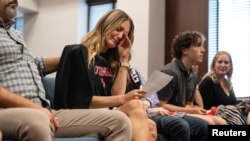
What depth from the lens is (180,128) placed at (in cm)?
273

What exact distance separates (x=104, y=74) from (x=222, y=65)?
5.64 feet

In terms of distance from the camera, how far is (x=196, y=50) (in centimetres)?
327

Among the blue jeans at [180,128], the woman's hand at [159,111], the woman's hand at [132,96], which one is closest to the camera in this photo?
the woman's hand at [132,96]

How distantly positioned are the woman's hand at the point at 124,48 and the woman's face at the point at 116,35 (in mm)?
23

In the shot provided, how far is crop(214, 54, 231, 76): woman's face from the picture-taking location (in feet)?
12.4

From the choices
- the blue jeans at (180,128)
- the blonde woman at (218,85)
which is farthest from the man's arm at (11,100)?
the blonde woman at (218,85)

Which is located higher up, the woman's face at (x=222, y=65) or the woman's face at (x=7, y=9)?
the woman's face at (x=7, y=9)

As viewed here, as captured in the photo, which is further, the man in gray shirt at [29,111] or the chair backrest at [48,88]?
the chair backrest at [48,88]

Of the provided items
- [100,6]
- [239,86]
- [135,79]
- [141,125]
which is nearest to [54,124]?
[141,125]

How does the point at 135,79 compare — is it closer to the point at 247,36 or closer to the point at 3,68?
the point at 3,68

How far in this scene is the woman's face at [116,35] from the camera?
2410mm

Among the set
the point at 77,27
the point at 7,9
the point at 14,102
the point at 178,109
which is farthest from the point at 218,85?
the point at 77,27

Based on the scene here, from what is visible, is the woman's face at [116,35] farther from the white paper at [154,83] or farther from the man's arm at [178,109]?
the man's arm at [178,109]

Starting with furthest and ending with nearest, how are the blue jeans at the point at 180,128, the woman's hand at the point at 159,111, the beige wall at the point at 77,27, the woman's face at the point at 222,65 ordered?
the beige wall at the point at 77,27, the woman's face at the point at 222,65, the woman's hand at the point at 159,111, the blue jeans at the point at 180,128
